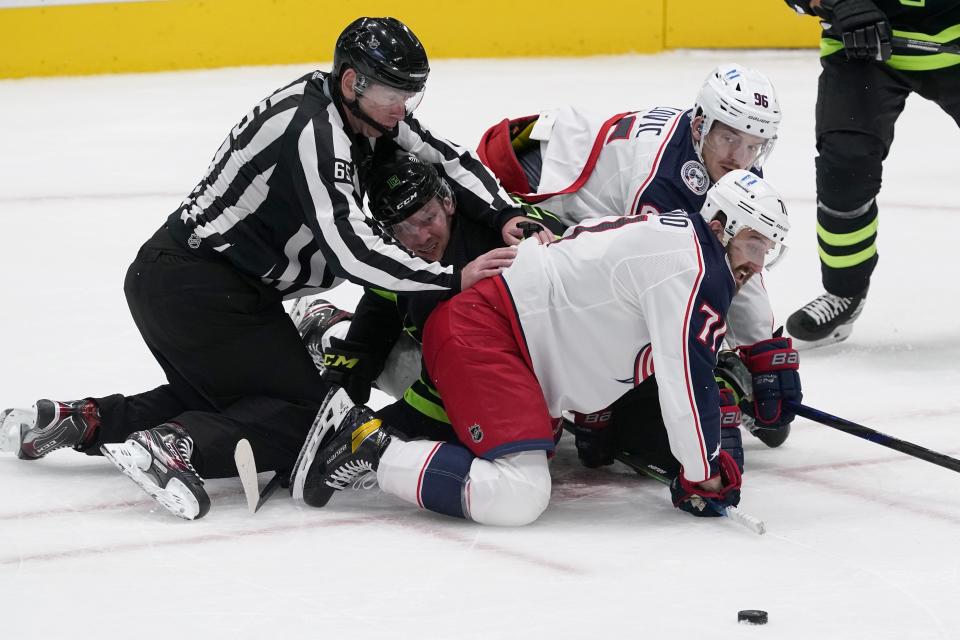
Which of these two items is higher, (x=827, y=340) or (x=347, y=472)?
(x=347, y=472)

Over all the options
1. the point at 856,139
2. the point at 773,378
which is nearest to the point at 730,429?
the point at 773,378

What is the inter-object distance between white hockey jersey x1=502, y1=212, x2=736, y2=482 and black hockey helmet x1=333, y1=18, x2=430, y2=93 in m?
0.39

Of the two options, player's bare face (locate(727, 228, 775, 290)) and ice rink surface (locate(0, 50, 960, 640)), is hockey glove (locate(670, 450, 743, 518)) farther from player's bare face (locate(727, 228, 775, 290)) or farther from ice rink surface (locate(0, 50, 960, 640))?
player's bare face (locate(727, 228, 775, 290))

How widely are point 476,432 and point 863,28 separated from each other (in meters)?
1.67

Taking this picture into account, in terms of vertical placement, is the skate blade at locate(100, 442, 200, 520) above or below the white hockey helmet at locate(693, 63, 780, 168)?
below

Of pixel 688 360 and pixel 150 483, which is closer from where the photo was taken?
pixel 688 360

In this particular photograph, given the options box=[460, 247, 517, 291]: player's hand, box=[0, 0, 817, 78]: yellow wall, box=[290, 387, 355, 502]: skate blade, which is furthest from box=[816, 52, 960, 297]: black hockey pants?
box=[0, 0, 817, 78]: yellow wall

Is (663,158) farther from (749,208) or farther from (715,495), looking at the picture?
(715,495)

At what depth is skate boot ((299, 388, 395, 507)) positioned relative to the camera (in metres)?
2.64

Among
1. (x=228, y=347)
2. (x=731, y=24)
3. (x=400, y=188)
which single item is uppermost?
(x=400, y=188)

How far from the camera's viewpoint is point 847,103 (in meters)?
3.73

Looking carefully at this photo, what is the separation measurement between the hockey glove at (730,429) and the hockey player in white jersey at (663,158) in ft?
0.68

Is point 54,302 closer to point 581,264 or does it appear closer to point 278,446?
point 278,446

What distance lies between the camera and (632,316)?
8.50 ft
